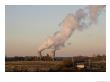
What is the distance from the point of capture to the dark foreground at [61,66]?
4.64ft

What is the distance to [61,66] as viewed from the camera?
142cm

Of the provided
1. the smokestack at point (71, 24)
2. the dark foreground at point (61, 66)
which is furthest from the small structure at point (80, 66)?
the smokestack at point (71, 24)

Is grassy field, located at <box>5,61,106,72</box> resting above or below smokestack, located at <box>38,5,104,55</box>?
below

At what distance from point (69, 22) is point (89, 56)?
0.81 feet

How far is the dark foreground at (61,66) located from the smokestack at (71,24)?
97mm

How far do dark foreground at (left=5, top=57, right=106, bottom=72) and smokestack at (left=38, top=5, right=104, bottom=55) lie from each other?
0.10 m

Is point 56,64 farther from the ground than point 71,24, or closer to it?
closer to it

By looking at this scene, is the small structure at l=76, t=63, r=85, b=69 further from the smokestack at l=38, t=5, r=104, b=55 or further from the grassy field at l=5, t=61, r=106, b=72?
the smokestack at l=38, t=5, r=104, b=55

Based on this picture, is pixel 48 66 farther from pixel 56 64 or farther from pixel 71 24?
pixel 71 24

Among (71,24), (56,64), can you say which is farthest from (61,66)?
(71,24)

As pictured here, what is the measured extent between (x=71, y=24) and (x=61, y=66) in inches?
10.7

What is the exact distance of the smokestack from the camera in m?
1.41

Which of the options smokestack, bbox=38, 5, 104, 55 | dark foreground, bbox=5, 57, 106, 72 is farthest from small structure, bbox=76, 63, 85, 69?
smokestack, bbox=38, 5, 104, 55
